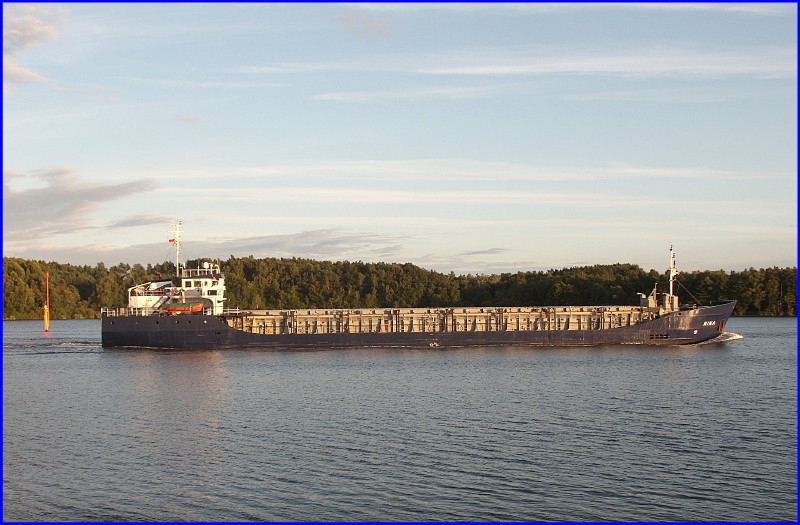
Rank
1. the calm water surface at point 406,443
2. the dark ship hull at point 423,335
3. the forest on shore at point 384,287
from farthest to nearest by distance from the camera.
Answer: the forest on shore at point 384,287 < the dark ship hull at point 423,335 < the calm water surface at point 406,443

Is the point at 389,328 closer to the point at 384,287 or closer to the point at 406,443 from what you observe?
the point at 406,443

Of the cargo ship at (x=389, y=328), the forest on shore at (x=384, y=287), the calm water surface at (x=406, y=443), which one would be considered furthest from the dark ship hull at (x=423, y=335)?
the forest on shore at (x=384, y=287)

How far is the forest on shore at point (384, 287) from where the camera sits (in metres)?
142

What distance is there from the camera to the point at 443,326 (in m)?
79.4

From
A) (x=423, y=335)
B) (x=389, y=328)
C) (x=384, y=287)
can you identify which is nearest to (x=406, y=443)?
(x=423, y=335)

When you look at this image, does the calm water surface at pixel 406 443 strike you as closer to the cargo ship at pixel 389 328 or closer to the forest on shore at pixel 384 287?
the cargo ship at pixel 389 328

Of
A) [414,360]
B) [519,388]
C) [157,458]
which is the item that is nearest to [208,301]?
[414,360]

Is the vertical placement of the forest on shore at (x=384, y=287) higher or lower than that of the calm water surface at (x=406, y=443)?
higher

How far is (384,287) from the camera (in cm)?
17338

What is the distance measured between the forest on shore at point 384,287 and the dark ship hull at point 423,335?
215ft

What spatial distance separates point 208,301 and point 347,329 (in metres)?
13.6

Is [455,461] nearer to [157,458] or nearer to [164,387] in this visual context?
[157,458]

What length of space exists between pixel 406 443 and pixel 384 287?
14000cm

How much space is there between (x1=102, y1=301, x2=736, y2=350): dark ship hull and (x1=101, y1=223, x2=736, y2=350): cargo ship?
87 mm
